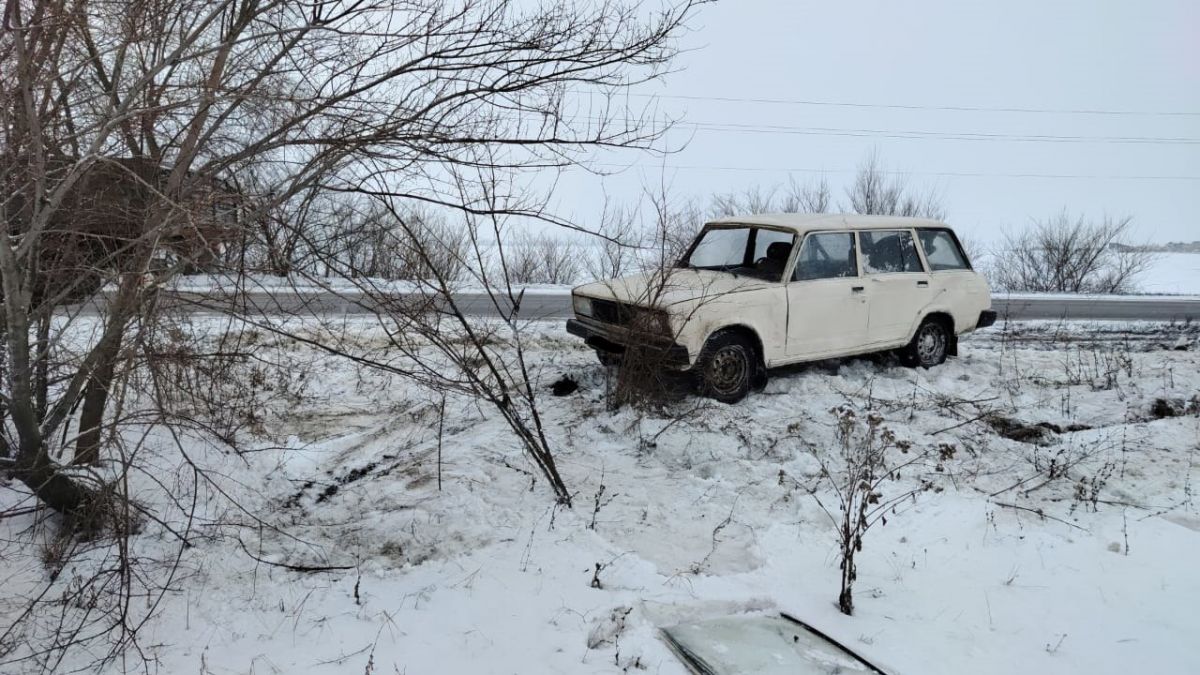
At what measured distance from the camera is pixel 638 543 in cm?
445

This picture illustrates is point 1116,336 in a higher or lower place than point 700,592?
higher

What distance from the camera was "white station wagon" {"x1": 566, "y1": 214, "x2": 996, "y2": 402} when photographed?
20.6ft

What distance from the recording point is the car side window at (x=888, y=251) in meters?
7.54

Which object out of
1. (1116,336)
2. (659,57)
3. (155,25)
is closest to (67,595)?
(155,25)

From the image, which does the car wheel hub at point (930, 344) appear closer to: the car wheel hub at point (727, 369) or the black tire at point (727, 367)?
the black tire at point (727, 367)

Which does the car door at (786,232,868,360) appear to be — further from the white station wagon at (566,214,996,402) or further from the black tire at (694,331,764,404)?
the black tire at (694,331,764,404)

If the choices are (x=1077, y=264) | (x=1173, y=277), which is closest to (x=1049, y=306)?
(x=1077, y=264)

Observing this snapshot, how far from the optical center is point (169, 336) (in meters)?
4.12

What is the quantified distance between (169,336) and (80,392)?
76 cm

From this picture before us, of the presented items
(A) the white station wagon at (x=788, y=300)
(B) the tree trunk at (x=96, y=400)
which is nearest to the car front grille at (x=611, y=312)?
(A) the white station wagon at (x=788, y=300)

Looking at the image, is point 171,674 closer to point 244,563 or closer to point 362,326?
point 244,563

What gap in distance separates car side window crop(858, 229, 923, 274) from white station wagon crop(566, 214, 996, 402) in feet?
A: 0.04

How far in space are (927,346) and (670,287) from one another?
3417 mm

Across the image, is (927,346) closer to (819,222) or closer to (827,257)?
(827,257)
